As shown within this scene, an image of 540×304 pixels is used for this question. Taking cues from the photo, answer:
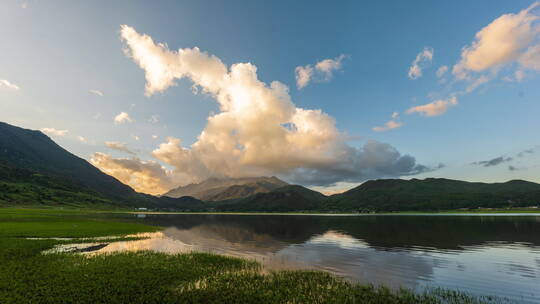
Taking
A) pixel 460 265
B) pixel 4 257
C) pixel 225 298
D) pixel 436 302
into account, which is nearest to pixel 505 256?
pixel 460 265

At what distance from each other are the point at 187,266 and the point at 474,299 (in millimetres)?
37007

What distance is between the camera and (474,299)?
27.3 m

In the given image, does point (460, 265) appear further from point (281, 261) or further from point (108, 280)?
point (108, 280)

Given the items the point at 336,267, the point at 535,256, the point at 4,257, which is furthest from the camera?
the point at 535,256

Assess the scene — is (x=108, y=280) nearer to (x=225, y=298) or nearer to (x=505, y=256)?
(x=225, y=298)

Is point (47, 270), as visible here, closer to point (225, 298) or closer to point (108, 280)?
point (108, 280)

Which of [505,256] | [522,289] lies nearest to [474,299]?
[522,289]

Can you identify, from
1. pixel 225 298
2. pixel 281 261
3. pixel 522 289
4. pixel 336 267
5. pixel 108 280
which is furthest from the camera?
pixel 281 261

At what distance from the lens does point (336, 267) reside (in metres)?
43.4

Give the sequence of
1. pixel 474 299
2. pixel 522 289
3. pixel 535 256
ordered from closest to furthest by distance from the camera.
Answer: pixel 474 299
pixel 522 289
pixel 535 256

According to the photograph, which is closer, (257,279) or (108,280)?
(108,280)

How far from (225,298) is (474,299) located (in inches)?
1061

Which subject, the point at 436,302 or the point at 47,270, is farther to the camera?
the point at 47,270

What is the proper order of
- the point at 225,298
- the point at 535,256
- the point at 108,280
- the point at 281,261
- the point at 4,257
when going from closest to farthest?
1. the point at 225,298
2. the point at 108,280
3. the point at 4,257
4. the point at 281,261
5. the point at 535,256
